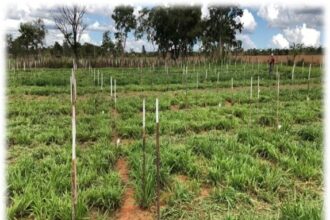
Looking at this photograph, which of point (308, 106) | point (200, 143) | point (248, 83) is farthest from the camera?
point (248, 83)

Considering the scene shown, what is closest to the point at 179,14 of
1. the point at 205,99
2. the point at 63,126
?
the point at 205,99

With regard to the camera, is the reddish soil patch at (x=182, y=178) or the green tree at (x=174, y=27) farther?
the green tree at (x=174, y=27)

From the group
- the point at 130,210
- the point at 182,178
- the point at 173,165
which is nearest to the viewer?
the point at 130,210

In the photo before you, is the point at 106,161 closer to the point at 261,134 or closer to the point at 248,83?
the point at 261,134

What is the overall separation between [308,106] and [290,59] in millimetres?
23845

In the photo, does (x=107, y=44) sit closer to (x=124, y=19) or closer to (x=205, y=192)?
(x=124, y=19)

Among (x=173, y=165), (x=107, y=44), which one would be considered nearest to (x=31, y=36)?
(x=107, y=44)

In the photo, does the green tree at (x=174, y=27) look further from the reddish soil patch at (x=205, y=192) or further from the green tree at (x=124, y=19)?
the reddish soil patch at (x=205, y=192)

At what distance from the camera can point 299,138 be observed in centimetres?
745

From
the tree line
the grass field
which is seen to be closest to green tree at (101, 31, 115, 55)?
the tree line

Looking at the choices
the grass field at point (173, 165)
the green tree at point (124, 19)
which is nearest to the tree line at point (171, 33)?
the green tree at point (124, 19)

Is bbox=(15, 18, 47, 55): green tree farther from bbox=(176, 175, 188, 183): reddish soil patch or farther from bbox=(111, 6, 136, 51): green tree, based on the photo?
bbox=(176, 175, 188, 183): reddish soil patch

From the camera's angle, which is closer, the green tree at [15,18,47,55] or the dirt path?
the dirt path

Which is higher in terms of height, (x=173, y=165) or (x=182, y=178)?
(x=173, y=165)
